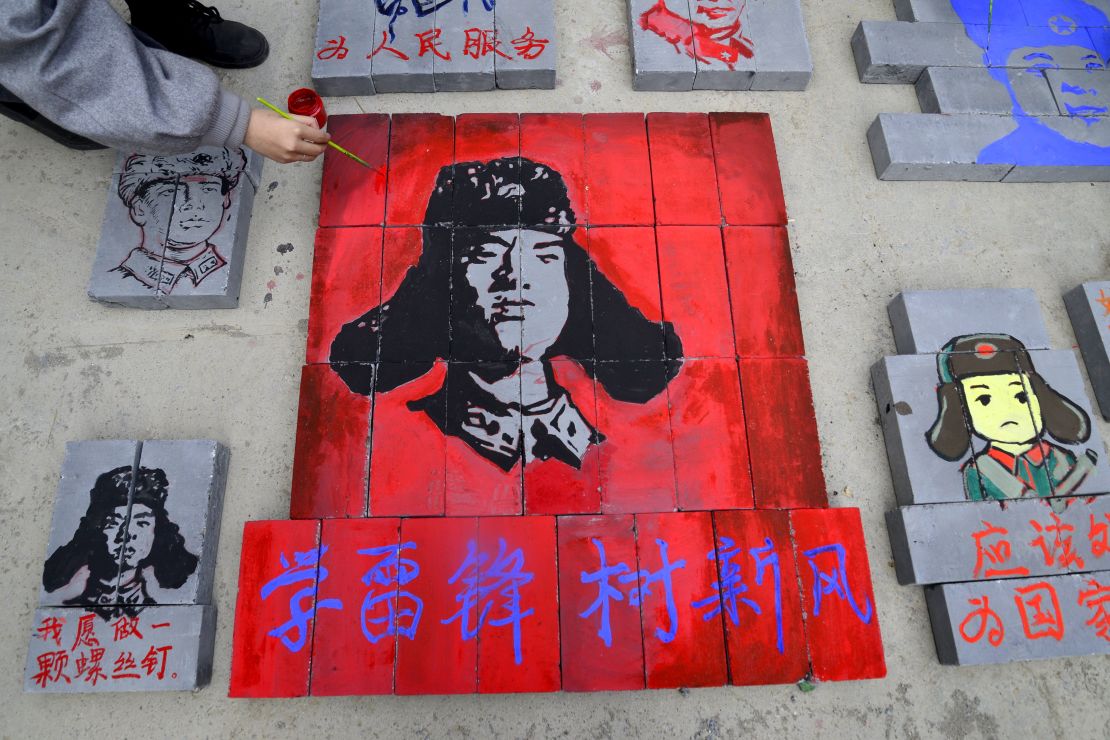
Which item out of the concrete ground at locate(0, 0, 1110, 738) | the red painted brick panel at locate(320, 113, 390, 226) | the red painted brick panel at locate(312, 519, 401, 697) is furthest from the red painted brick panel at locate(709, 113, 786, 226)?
the red painted brick panel at locate(312, 519, 401, 697)

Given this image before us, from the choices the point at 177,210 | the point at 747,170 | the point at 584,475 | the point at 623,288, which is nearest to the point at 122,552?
the point at 177,210

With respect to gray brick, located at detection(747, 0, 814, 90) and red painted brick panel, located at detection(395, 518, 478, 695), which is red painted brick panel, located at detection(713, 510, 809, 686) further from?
gray brick, located at detection(747, 0, 814, 90)

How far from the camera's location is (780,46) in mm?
3449

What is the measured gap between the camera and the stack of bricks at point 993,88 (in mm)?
3295

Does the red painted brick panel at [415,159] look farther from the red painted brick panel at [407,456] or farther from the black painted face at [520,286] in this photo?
the red painted brick panel at [407,456]

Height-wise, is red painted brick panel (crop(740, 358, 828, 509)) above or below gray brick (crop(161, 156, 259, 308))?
below

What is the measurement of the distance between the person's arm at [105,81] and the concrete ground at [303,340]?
843 millimetres

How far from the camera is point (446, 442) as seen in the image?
9.21ft

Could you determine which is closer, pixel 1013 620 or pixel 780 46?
pixel 1013 620

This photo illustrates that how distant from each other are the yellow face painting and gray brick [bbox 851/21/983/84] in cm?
170

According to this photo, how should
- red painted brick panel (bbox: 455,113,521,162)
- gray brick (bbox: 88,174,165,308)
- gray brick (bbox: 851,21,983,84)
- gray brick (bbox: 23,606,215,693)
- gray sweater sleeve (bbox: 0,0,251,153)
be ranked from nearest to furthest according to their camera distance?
1. gray sweater sleeve (bbox: 0,0,251,153)
2. gray brick (bbox: 23,606,215,693)
3. gray brick (bbox: 88,174,165,308)
4. red painted brick panel (bbox: 455,113,521,162)
5. gray brick (bbox: 851,21,983,84)

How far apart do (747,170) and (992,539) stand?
1932 millimetres

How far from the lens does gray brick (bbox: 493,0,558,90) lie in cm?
336

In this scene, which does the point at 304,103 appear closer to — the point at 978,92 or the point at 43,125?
the point at 43,125
